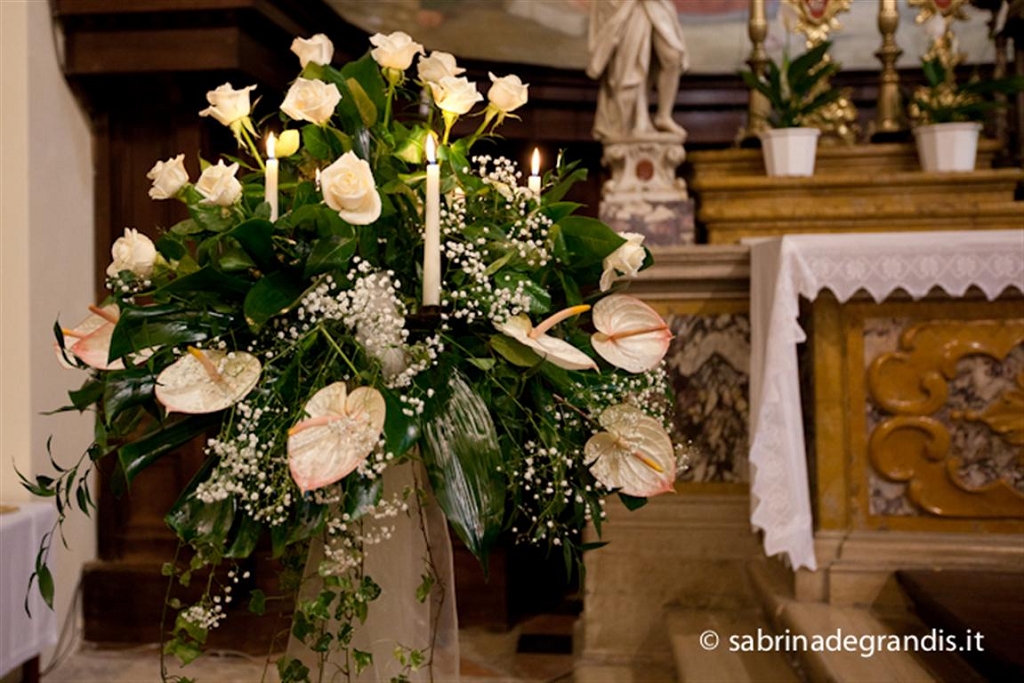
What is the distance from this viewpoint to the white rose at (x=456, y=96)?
1.55m

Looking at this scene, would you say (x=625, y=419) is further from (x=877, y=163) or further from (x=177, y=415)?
(x=877, y=163)

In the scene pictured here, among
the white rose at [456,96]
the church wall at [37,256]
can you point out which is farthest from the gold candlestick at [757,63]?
the white rose at [456,96]

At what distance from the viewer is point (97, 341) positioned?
1.54 meters

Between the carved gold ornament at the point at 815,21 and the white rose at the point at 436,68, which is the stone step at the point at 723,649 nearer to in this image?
the white rose at the point at 436,68

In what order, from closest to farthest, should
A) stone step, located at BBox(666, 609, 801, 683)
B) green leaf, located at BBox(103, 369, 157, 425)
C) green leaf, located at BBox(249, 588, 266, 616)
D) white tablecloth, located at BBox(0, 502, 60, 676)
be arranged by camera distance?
green leaf, located at BBox(249, 588, 266, 616) < green leaf, located at BBox(103, 369, 157, 425) < stone step, located at BBox(666, 609, 801, 683) < white tablecloth, located at BBox(0, 502, 60, 676)

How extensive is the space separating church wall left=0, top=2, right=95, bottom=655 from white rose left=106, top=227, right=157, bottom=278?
3.53 m

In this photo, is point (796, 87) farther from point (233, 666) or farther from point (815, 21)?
point (233, 666)

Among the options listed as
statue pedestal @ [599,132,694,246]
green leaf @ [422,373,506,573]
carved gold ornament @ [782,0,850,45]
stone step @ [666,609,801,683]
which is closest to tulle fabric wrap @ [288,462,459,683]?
green leaf @ [422,373,506,573]

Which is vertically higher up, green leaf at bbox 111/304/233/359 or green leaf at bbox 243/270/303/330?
green leaf at bbox 243/270/303/330

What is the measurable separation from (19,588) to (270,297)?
10.8ft

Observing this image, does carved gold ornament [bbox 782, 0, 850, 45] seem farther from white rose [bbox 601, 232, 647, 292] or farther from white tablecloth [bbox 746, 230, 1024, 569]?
white rose [bbox 601, 232, 647, 292]

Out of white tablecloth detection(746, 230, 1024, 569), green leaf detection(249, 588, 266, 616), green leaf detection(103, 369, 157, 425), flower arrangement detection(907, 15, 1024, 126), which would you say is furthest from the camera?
flower arrangement detection(907, 15, 1024, 126)

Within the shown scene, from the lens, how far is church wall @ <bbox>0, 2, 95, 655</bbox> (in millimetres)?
4840

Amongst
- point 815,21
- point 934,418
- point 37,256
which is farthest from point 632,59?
point 37,256
